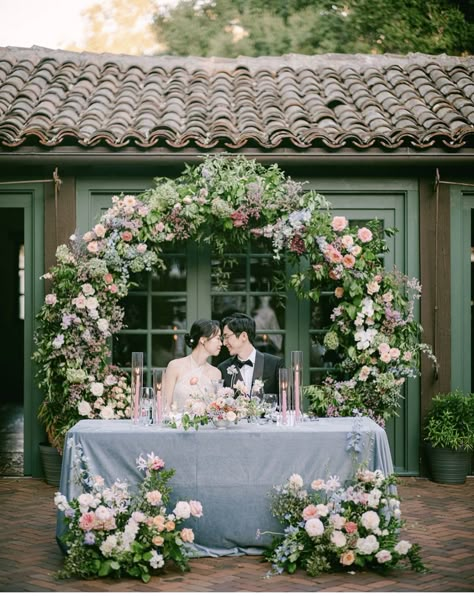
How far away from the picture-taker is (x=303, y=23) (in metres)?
24.2

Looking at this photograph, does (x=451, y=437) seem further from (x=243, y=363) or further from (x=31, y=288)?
(x=31, y=288)

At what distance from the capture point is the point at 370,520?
543 cm

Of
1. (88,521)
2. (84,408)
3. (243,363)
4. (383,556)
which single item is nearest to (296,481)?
(383,556)

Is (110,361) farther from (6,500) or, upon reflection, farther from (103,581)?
(103,581)

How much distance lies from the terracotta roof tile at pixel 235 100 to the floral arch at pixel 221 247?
63 centimetres

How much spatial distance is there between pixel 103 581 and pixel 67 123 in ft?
17.0

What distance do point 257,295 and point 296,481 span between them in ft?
11.6

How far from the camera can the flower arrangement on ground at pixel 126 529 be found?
5344 millimetres

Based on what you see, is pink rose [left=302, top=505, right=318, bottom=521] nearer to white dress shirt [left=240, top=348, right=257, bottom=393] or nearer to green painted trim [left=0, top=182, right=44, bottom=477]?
white dress shirt [left=240, top=348, right=257, bottom=393]

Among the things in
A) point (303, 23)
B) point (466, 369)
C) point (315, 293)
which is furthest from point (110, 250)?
point (303, 23)

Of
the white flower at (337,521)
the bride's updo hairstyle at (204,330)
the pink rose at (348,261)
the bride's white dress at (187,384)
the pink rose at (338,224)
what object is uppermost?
the pink rose at (338,224)

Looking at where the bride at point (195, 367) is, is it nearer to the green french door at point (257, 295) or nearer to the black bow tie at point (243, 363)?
the black bow tie at point (243, 363)

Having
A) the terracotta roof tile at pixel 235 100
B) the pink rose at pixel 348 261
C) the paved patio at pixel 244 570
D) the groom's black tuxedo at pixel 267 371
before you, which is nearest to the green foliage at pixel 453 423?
the paved patio at pixel 244 570

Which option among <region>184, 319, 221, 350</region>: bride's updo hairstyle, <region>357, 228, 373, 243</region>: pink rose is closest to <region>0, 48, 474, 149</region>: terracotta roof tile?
<region>357, 228, 373, 243</region>: pink rose
